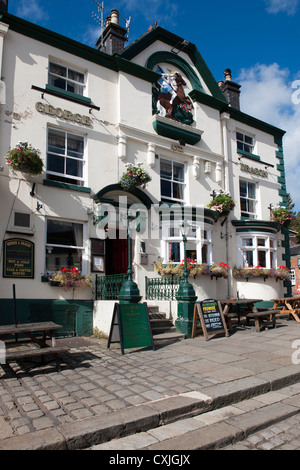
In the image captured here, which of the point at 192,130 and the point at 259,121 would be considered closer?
the point at 192,130

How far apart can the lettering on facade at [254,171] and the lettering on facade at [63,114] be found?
7559 millimetres

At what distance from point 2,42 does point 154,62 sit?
5.71m

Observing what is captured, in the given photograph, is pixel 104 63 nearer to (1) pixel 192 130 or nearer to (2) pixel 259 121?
(1) pixel 192 130

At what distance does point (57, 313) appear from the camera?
9344mm

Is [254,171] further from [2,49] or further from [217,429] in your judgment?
[217,429]

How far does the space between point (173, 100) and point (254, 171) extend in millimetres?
5113

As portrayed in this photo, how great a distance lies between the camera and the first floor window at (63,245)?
9742 millimetres

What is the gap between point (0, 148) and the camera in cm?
920

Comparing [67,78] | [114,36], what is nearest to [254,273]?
[67,78]

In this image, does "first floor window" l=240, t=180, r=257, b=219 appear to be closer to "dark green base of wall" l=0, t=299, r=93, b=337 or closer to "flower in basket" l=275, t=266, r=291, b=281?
"flower in basket" l=275, t=266, r=291, b=281

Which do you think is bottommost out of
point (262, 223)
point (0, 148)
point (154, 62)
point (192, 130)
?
point (262, 223)

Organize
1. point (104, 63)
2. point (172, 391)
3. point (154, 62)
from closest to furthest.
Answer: point (172, 391) → point (104, 63) → point (154, 62)

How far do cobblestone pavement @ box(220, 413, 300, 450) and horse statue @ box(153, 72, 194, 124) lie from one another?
1123cm
